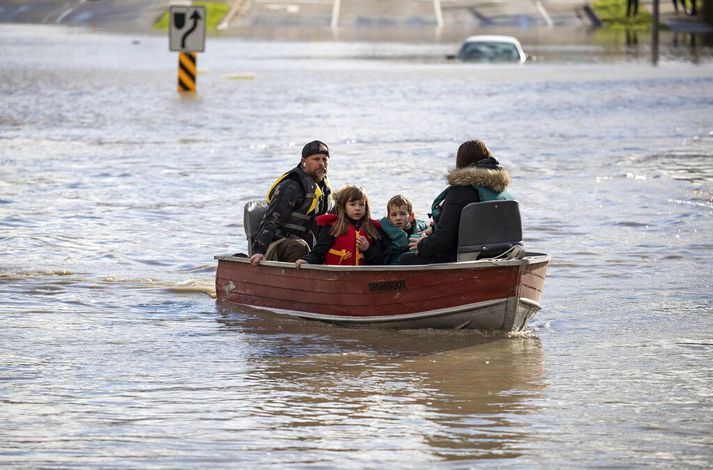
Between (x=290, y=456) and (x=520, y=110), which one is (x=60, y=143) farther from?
(x=290, y=456)

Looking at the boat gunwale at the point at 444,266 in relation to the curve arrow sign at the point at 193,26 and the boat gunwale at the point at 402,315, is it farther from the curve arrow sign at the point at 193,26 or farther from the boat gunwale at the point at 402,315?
the curve arrow sign at the point at 193,26

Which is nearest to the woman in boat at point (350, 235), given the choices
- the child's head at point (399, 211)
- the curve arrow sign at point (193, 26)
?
the child's head at point (399, 211)

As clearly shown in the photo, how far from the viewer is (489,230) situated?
431 inches

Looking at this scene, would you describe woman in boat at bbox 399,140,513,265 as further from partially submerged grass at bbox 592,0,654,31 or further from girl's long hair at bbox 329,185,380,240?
partially submerged grass at bbox 592,0,654,31

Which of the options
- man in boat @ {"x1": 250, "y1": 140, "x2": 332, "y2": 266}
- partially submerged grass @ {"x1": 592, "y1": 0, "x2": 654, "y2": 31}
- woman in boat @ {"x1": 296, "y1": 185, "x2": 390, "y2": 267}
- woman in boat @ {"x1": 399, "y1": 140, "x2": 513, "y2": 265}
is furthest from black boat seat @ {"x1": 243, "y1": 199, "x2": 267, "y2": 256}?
partially submerged grass @ {"x1": 592, "y1": 0, "x2": 654, "y2": 31}

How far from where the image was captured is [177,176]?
22062 millimetres

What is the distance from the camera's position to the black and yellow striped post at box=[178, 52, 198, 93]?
34.1m

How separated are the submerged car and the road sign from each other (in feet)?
48.3

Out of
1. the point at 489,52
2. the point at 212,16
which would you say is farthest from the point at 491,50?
the point at 212,16

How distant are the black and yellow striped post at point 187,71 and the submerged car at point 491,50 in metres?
11.2

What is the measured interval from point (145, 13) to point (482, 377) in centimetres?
6474

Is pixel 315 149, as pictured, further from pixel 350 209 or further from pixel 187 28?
pixel 187 28

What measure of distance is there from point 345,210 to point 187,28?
66.5 feet

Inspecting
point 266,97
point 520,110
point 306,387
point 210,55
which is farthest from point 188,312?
point 210,55
